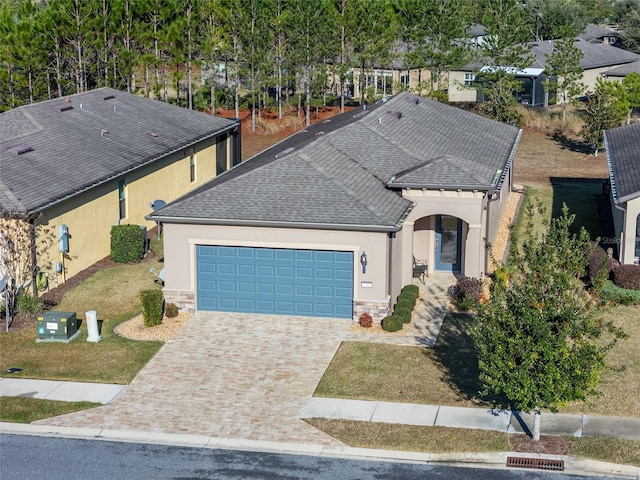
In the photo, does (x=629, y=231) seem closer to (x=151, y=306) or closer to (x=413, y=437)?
(x=413, y=437)

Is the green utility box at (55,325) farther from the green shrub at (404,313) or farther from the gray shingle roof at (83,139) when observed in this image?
the green shrub at (404,313)

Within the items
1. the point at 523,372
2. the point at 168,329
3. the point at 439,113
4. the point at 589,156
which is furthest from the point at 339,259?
the point at 589,156

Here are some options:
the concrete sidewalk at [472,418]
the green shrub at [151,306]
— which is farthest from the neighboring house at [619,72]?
the concrete sidewalk at [472,418]

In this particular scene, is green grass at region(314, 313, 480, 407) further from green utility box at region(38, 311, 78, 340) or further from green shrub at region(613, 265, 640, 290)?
green utility box at region(38, 311, 78, 340)

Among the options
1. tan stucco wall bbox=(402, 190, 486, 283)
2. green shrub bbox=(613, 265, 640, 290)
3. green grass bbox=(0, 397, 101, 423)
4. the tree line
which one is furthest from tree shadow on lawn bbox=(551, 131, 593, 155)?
green grass bbox=(0, 397, 101, 423)

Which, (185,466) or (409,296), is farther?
(409,296)

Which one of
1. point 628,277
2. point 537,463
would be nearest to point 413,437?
point 537,463
